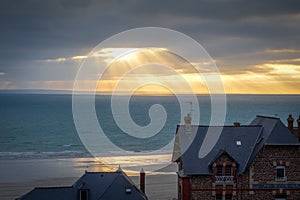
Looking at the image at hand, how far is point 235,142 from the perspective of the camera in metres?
32.7

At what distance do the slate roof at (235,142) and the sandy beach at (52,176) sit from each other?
1256 centimetres

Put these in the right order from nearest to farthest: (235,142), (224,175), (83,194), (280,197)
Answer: (83,194) < (224,175) < (280,197) < (235,142)

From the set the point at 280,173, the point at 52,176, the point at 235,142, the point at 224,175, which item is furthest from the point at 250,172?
the point at 52,176

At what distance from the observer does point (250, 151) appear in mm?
31891

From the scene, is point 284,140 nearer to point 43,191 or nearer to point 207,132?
point 207,132

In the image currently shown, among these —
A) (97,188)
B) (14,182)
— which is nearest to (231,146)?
(97,188)

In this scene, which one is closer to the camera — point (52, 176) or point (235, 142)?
point (235, 142)

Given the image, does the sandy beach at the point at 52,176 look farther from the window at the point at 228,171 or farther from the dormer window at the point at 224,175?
the window at the point at 228,171

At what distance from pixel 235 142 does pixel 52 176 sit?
3064 cm

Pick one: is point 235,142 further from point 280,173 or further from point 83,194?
point 83,194

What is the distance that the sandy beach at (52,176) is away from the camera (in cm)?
4644

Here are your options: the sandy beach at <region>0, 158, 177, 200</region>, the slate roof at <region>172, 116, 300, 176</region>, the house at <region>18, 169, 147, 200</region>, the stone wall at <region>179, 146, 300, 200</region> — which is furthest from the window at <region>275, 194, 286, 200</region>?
the sandy beach at <region>0, 158, 177, 200</region>

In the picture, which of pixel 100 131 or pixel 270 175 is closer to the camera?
pixel 270 175

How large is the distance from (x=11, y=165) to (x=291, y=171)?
44.9 meters
